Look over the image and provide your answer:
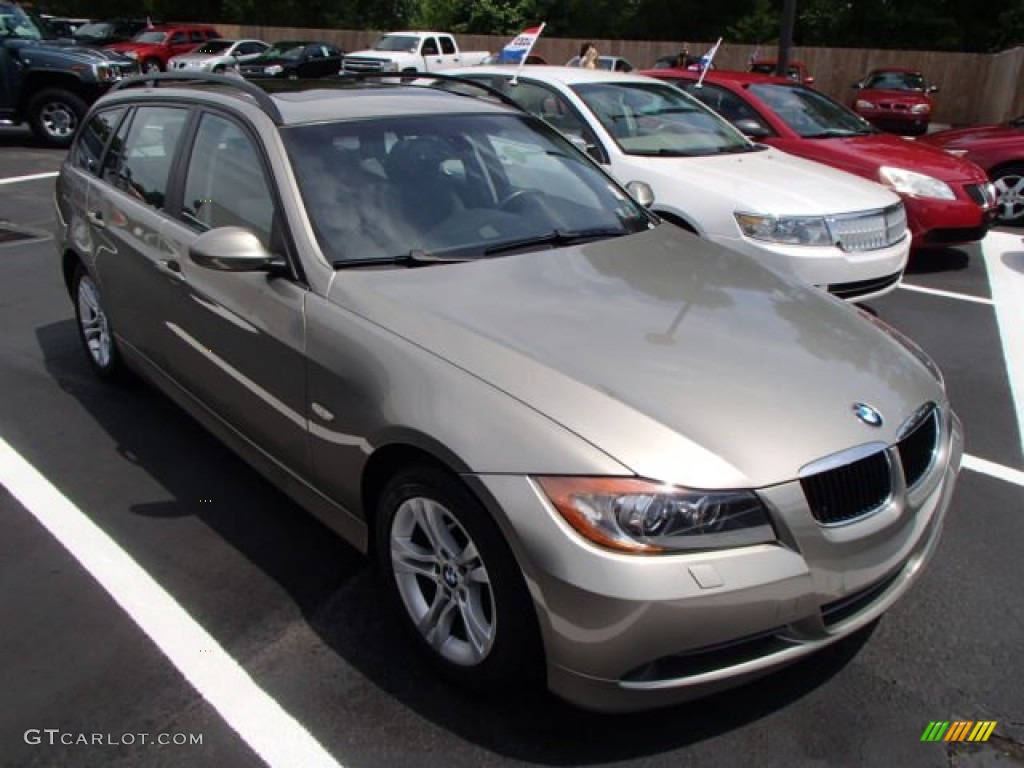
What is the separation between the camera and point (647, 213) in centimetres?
400

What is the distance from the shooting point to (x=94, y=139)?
4.78m

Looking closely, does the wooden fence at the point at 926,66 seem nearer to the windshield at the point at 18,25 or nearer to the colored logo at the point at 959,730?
the windshield at the point at 18,25

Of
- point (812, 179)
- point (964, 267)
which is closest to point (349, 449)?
point (812, 179)

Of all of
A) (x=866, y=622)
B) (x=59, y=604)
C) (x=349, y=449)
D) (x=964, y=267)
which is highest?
(x=349, y=449)

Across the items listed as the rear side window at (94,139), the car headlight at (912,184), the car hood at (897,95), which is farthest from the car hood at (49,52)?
the car hood at (897,95)

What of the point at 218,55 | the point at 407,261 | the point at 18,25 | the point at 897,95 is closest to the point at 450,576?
the point at 407,261

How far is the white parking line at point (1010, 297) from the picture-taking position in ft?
17.2

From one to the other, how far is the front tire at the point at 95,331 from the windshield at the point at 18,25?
10.3 m

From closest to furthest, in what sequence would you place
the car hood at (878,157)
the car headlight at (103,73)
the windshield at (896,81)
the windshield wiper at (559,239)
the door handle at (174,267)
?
the windshield wiper at (559,239)
the door handle at (174,267)
the car hood at (878,157)
the car headlight at (103,73)
the windshield at (896,81)

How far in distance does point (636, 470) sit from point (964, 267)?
7.12 metres

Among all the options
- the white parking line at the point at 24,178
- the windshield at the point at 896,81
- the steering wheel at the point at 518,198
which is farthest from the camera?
the windshield at the point at 896,81

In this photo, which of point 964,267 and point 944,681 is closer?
point 944,681

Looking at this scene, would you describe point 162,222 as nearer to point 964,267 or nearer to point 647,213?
point 647,213

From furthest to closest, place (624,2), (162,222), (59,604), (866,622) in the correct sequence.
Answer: (624,2), (162,222), (59,604), (866,622)
